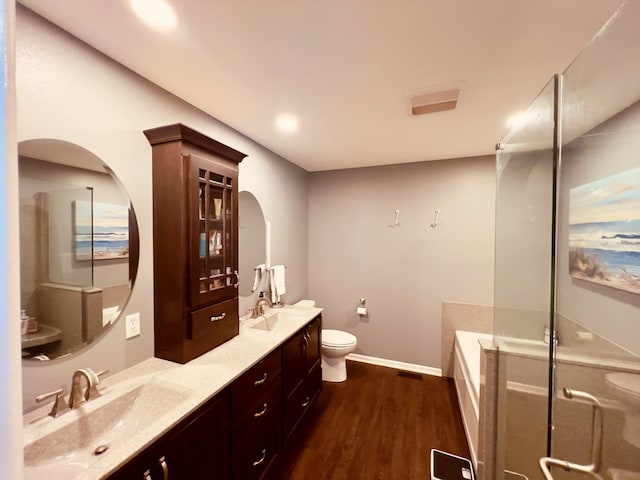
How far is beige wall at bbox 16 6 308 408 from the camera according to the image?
103 centimetres

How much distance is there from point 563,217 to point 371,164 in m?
2.14

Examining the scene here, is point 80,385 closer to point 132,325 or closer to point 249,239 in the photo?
point 132,325

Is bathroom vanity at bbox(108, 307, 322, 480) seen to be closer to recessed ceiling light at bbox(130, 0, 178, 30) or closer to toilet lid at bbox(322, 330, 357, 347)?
toilet lid at bbox(322, 330, 357, 347)

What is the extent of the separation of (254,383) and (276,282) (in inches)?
45.8

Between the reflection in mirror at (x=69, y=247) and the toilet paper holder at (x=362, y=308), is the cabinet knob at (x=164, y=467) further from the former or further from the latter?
the toilet paper holder at (x=362, y=308)

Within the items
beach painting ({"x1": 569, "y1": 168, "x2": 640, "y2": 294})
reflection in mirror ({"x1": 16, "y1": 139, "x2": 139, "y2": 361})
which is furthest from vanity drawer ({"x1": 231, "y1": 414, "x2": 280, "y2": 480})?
beach painting ({"x1": 569, "y1": 168, "x2": 640, "y2": 294})

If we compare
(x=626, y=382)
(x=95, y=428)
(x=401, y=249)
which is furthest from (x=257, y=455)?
(x=401, y=249)

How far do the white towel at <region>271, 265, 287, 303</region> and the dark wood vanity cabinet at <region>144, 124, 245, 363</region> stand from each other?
910 millimetres

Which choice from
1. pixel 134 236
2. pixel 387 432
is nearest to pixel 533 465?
pixel 387 432

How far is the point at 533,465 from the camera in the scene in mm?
1245

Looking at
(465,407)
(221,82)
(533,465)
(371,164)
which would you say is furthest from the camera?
(371,164)

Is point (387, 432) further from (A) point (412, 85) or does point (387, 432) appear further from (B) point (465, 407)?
(A) point (412, 85)

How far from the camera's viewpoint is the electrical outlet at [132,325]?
138 centimetres

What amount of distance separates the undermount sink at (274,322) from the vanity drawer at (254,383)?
39 centimetres
